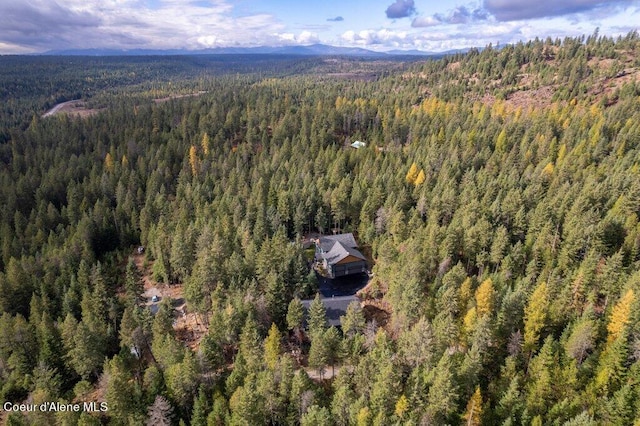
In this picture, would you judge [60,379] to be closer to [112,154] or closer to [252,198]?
[252,198]

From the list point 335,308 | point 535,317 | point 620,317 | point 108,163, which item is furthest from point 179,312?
point 108,163

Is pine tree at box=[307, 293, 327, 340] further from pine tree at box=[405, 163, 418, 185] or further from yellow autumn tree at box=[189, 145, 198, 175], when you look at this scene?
yellow autumn tree at box=[189, 145, 198, 175]

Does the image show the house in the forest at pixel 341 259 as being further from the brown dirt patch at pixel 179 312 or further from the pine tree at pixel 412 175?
the pine tree at pixel 412 175

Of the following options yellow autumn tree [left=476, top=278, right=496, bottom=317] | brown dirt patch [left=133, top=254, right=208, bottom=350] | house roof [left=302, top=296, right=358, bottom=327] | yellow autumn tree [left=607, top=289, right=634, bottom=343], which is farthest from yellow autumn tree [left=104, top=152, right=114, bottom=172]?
yellow autumn tree [left=607, top=289, right=634, bottom=343]

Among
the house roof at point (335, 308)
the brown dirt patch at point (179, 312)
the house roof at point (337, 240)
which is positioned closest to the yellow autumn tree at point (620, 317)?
the house roof at point (335, 308)

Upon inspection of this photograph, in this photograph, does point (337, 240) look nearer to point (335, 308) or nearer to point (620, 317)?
point (335, 308)
